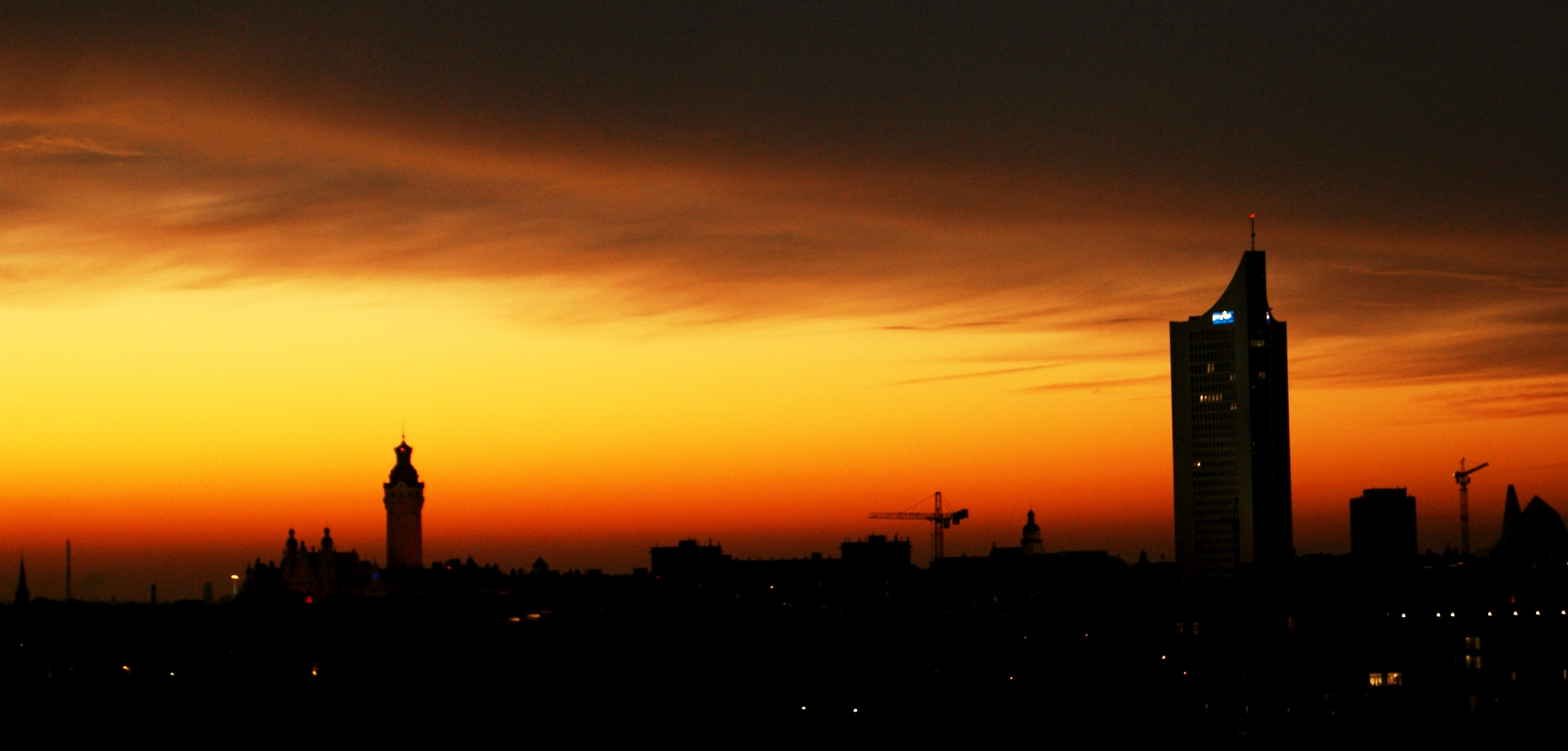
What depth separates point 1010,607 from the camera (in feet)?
528

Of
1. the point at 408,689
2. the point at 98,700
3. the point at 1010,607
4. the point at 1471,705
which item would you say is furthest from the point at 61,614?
the point at 1471,705

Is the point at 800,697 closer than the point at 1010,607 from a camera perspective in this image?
Yes

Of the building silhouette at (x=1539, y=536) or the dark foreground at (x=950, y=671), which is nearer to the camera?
the dark foreground at (x=950, y=671)

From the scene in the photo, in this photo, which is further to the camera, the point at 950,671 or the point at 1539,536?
the point at 1539,536

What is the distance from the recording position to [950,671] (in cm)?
11156

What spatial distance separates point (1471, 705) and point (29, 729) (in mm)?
68931

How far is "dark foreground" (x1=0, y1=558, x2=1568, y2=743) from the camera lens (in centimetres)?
9625

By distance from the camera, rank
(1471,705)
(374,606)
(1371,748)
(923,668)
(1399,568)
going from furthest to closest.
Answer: (374,606) < (1399,568) < (923,668) < (1471,705) < (1371,748)

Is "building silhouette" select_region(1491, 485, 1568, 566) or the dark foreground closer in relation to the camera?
the dark foreground

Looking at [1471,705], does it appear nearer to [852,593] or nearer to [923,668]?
[923,668]

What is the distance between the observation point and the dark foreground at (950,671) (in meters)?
96.2

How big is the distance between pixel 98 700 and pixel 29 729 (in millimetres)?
13868

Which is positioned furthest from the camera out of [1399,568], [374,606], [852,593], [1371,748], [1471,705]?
[852,593]

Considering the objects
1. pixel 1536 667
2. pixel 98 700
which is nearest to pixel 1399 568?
pixel 1536 667
